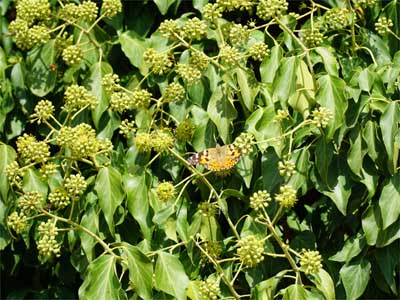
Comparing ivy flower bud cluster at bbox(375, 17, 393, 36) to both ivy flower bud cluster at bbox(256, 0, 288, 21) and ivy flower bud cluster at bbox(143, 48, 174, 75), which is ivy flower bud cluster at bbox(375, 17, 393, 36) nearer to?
ivy flower bud cluster at bbox(256, 0, 288, 21)

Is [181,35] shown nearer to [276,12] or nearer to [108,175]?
[276,12]

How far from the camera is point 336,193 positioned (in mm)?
2588

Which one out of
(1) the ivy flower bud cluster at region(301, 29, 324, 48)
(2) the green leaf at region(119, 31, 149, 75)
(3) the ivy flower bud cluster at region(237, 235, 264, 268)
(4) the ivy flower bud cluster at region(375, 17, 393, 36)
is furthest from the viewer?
(2) the green leaf at region(119, 31, 149, 75)

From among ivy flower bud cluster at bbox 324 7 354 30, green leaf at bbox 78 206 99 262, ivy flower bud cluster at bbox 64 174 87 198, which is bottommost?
green leaf at bbox 78 206 99 262

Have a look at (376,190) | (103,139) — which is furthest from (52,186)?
(376,190)

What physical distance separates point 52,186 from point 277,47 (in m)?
0.90

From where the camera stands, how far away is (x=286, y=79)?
2.59m

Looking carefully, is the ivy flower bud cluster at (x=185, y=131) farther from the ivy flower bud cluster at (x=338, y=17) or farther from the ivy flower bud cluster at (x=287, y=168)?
the ivy flower bud cluster at (x=338, y=17)

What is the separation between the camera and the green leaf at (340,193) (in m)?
2.57

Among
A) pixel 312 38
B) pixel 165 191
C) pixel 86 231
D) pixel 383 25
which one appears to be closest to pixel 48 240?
pixel 86 231

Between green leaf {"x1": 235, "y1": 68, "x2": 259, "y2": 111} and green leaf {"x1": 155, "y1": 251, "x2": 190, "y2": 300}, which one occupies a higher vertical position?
green leaf {"x1": 235, "y1": 68, "x2": 259, "y2": 111}

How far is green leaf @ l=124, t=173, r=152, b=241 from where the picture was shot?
2688 mm

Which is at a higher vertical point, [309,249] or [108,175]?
[108,175]

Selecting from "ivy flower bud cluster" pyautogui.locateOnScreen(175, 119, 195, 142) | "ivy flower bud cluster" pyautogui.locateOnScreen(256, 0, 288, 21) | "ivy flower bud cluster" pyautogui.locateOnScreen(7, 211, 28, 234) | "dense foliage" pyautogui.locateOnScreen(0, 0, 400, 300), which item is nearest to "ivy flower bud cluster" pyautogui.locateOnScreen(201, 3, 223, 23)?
"dense foliage" pyautogui.locateOnScreen(0, 0, 400, 300)
